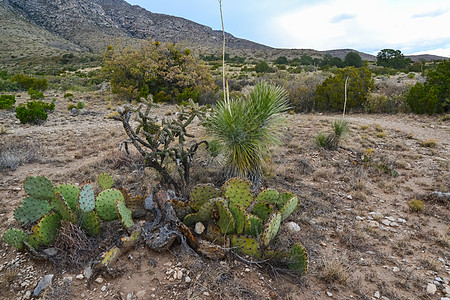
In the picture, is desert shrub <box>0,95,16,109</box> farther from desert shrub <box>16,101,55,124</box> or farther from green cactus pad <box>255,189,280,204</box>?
green cactus pad <box>255,189,280,204</box>

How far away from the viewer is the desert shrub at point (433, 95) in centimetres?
956

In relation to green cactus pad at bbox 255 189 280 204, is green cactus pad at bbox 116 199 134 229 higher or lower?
higher

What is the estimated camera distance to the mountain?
4062cm

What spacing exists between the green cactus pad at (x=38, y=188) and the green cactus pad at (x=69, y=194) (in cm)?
11

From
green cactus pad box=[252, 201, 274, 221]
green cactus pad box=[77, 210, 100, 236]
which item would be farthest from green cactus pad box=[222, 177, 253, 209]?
green cactus pad box=[77, 210, 100, 236]

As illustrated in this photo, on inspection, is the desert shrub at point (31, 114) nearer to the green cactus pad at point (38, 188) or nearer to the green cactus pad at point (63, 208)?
the green cactus pad at point (38, 188)

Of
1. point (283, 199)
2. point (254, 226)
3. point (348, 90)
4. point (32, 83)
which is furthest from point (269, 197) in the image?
point (32, 83)

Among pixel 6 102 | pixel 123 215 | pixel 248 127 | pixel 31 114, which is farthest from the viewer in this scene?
pixel 6 102

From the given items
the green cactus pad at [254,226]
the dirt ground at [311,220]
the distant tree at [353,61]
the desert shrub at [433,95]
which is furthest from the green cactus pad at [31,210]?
the distant tree at [353,61]

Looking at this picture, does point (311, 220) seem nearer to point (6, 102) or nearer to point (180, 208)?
point (180, 208)

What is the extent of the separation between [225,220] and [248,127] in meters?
1.76

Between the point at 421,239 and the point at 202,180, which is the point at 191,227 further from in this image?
the point at 421,239

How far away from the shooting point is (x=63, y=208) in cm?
256

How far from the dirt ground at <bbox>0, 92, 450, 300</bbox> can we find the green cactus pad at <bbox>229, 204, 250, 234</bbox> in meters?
0.29
